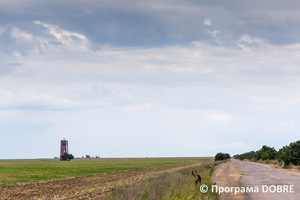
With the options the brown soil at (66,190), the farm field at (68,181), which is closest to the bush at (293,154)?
the farm field at (68,181)

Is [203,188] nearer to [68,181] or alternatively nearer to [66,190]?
[66,190]

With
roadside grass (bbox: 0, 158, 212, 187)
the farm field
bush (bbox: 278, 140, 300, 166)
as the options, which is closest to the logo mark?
the farm field

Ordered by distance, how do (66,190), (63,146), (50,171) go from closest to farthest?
(66,190) → (50,171) → (63,146)

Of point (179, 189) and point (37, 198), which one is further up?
point (179, 189)

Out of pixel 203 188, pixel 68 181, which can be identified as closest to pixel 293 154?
pixel 203 188

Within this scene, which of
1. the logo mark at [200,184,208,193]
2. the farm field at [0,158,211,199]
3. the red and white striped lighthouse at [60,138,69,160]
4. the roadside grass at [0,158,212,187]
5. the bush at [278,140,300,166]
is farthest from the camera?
the red and white striped lighthouse at [60,138,69,160]

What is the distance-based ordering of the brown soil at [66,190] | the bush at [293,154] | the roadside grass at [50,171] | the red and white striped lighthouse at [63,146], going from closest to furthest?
1. the brown soil at [66,190]
2. the roadside grass at [50,171]
3. the bush at [293,154]
4. the red and white striped lighthouse at [63,146]

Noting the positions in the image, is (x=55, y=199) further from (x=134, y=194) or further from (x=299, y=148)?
(x=299, y=148)

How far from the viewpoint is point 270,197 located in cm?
1445

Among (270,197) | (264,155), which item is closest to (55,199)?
(270,197)

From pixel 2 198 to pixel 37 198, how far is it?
3149 mm

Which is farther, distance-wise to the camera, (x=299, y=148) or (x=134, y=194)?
(x=299, y=148)

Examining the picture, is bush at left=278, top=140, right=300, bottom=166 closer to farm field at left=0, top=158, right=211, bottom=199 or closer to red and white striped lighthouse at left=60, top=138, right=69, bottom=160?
farm field at left=0, top=158, right=211, bottom=199

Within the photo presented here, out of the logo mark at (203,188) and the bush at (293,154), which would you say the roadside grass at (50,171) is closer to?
the logo mark at (203,188)
